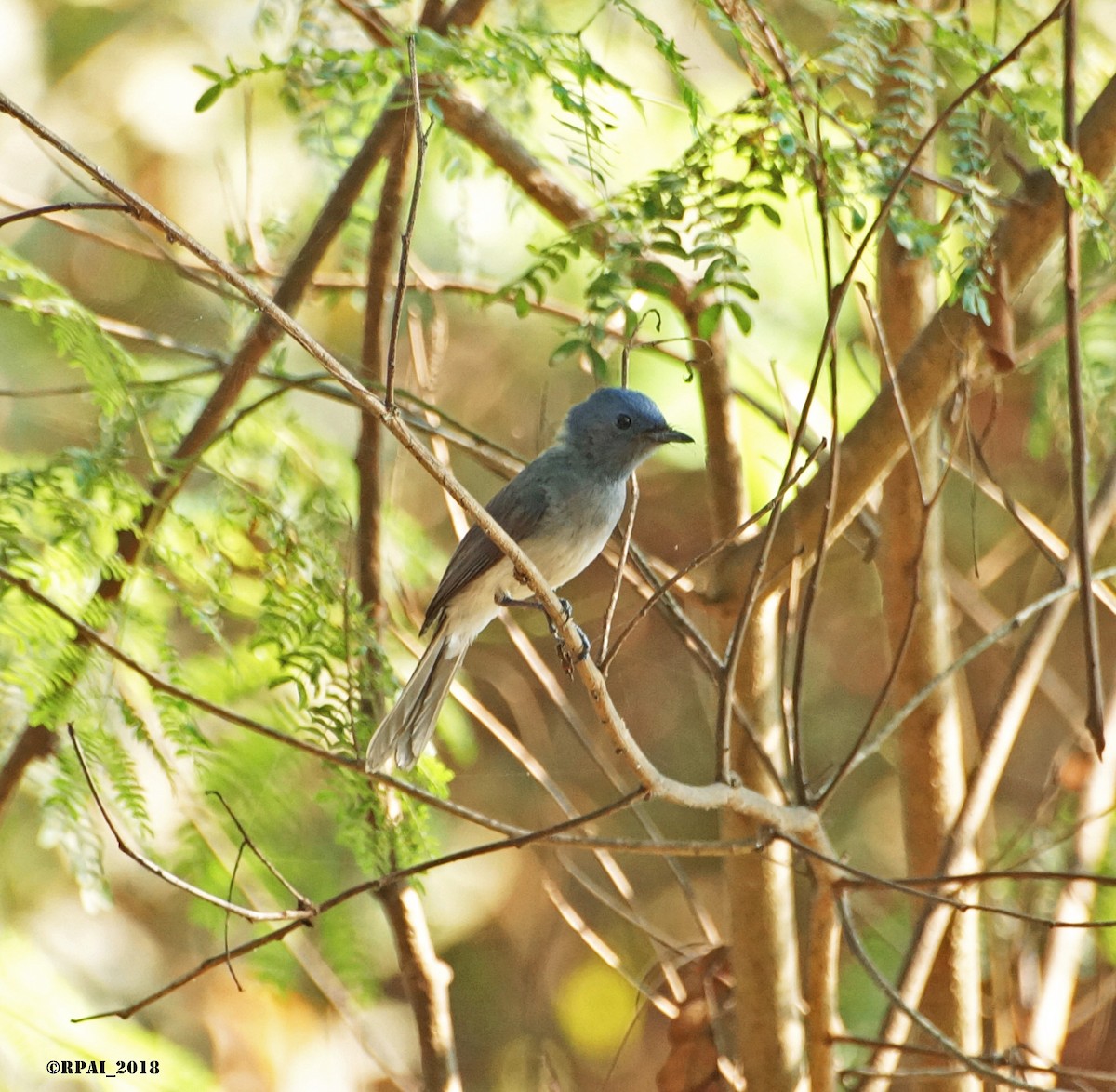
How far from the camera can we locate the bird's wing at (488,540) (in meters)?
3.38

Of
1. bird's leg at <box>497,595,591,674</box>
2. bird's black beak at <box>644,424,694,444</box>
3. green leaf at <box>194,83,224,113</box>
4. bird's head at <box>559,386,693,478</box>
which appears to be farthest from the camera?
bird's head at <box>559,386,693,478</box>

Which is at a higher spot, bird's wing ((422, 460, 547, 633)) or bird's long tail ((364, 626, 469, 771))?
bird's wing ((422, 460, 547, 633))

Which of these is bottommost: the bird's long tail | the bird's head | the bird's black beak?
the bird's long tail

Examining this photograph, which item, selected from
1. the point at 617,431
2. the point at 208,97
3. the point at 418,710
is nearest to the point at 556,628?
the point at 418,710

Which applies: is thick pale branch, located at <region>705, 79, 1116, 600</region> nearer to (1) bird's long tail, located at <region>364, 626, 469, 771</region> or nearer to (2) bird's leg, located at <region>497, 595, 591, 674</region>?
(2) bird's leg, located at <region>497, 595, 591, 674</region>

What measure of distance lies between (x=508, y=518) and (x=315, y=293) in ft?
2.90

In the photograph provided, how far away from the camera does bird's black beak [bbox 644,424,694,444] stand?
335cm

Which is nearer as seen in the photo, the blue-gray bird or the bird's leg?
the bird's leg

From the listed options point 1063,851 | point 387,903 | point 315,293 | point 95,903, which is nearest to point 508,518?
point 315,293

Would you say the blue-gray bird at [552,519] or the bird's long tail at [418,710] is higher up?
the blue-gray bird at [552,519]

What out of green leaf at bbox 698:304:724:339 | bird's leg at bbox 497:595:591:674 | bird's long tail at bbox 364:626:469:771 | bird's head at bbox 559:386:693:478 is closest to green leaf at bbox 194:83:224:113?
green leaf at bbox 698:304:724:339

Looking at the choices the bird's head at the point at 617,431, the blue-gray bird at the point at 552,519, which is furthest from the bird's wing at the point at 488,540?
the bird's head at the point at 617,431

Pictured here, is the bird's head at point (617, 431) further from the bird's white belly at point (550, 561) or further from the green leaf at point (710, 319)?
the green leaf at point (710, 319)

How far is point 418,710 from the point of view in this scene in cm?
318
